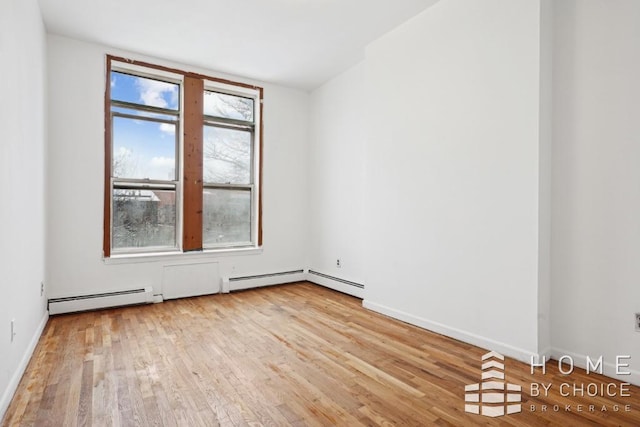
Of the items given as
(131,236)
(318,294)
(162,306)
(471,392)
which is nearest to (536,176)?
(471,392)

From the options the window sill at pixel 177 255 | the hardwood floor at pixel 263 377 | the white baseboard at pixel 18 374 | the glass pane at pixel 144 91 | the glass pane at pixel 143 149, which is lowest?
the hardwood floor at pixel 263 377

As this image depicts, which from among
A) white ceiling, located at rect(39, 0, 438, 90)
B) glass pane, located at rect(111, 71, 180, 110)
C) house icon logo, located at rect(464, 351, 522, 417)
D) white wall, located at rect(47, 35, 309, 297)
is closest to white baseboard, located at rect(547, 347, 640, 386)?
house icon logo, located at rect(464, 351, 522, 417)

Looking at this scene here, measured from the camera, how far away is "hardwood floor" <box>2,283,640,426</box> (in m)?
1.88

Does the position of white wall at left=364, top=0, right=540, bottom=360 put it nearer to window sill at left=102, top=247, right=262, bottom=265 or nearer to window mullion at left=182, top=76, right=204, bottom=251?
window sill at left=102, top=247, right=262, bottom=265

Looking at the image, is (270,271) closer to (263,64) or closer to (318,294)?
(318,294)

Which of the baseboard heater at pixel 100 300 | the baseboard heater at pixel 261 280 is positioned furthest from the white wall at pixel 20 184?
the baseboard heater at pixel 261 280

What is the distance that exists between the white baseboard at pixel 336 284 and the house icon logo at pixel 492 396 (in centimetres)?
214

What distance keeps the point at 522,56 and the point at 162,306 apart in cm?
432

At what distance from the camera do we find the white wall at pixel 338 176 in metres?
4.54

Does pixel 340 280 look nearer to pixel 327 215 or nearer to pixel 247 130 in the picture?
pixel 327 215

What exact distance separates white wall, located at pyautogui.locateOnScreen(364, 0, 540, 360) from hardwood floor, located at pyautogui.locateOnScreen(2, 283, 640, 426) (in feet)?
1.07

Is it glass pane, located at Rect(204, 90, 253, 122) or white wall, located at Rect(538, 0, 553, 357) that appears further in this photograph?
glass pane, located at Rect(204, 90, 253, 122)

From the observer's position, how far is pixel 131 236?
429cm

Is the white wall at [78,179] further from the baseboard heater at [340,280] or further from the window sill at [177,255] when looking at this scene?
the baseboard heater at [340,280]
